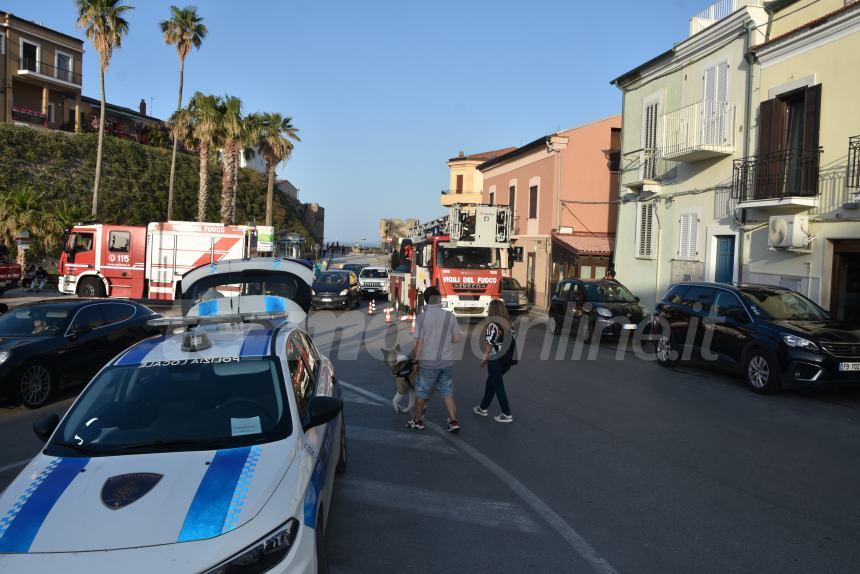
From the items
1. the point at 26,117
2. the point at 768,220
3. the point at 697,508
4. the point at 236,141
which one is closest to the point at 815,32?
the point at 768,220

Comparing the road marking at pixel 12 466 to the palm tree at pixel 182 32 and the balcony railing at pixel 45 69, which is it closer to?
the palm tree at pixel 182 32

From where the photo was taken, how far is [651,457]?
23.2ft

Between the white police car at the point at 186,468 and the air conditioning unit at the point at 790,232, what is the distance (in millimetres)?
12757

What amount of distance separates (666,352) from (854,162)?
524cm

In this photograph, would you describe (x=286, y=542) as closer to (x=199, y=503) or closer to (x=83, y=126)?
(x=199, y=503)

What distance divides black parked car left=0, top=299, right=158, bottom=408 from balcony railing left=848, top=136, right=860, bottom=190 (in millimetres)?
13782

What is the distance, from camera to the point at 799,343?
10227mm

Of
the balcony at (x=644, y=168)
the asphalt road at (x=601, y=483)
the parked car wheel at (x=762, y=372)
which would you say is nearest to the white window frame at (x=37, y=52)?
the balcony at (x=644, y=168)

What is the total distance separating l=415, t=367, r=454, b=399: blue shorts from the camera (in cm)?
782

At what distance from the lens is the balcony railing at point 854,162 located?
43.6 feet

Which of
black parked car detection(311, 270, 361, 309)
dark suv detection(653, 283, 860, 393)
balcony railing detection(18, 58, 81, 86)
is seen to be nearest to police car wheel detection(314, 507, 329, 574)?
dark suv detection(653, 283, 860, 393)

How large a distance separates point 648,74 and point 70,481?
22200mm

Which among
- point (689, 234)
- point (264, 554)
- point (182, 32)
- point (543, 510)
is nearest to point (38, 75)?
point (182, 32)

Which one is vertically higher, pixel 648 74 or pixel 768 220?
pixel 648 74
